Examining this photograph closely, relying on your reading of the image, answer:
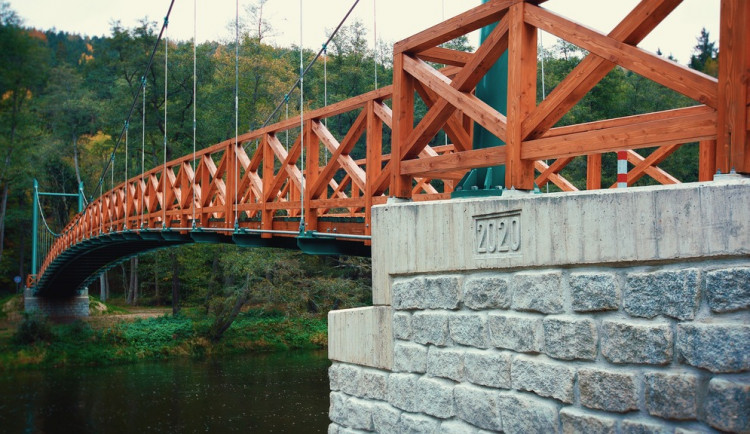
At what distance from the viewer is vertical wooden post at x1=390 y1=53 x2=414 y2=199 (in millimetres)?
3938

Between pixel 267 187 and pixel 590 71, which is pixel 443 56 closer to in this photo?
pixel 590 71

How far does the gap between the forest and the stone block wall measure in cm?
1402

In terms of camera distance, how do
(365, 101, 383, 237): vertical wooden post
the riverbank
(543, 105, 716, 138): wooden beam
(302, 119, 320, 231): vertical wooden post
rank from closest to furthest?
1. (543, 105, 716, 138): wooden beam
2. (365, 101, 383, 237): vertical wooden post
3. (302, 119, 320, 231): vertical wooden post
4. the riverbank

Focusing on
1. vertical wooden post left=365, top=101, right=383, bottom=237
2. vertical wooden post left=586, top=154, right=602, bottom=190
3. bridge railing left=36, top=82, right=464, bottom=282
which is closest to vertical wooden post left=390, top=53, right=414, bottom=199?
bridge railing left=36, top=82, right=464, bottom=282

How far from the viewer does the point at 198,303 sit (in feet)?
88.8

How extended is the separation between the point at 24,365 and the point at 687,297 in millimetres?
21567

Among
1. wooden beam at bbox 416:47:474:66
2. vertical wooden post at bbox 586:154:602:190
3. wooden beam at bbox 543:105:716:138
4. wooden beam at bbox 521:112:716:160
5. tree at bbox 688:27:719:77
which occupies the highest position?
tree at bbox 688:27:719:77

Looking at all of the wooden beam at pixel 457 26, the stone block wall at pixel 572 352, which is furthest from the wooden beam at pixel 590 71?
the stone block wall at pixel 572 352

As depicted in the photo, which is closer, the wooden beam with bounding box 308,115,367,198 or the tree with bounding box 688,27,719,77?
the wooden beam with bounding box 308,115,367,198

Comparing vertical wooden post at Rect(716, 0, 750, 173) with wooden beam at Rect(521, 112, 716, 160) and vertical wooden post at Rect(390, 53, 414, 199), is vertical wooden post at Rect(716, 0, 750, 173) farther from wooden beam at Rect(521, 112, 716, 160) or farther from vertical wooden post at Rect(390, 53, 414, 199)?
vertical wooden post at Rect(390, 53, 414, 199)

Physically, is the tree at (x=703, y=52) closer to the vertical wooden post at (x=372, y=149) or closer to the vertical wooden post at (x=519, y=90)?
the vertical wooden post at (x=372, y=149)

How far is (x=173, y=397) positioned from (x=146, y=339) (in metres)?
8.24

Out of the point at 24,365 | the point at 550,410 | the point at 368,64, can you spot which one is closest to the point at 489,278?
the point at 550,410

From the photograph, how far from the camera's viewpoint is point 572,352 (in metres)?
2.83
